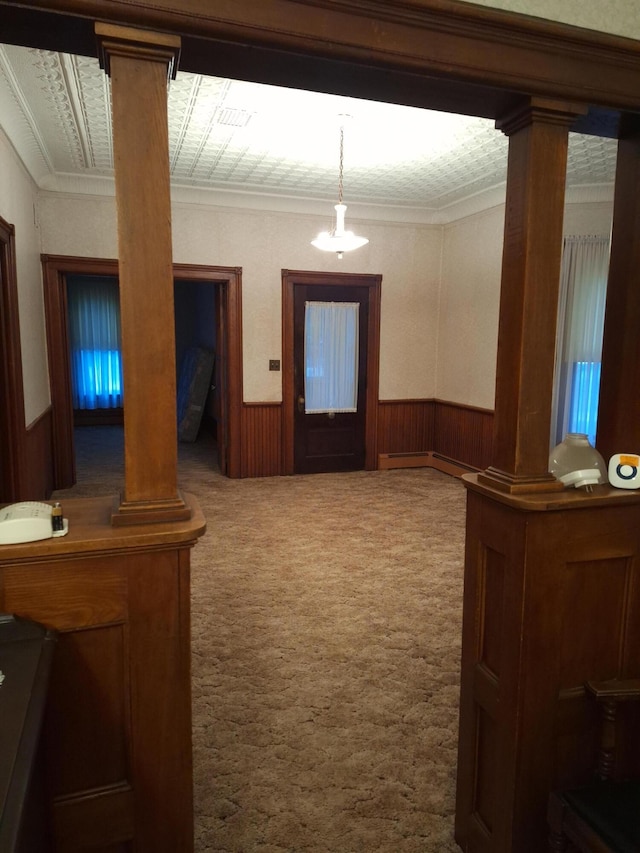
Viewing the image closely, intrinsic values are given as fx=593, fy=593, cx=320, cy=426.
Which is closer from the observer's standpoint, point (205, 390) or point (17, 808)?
point (17, 808)

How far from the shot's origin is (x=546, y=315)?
164 centimetres

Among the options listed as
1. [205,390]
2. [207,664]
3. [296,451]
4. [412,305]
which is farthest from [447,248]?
[207,664]

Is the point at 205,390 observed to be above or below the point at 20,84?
below

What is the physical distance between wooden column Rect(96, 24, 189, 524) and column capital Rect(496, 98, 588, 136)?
90 centimetres

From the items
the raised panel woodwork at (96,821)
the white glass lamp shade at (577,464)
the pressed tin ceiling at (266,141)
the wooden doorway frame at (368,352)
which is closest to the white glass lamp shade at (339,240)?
the pressed tin ceiling at (266,141)

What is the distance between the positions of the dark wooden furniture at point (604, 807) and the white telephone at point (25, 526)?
1362 mm

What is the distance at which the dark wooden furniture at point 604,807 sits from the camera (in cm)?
129

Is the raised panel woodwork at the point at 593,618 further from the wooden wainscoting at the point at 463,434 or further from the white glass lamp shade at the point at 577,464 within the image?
the wooden wainscoting at the point at 463,434

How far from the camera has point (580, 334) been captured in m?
5.07

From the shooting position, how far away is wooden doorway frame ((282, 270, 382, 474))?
6254mm

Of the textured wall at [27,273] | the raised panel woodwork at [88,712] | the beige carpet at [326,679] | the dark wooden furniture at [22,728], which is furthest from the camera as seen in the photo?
the textured wall at [27,273]

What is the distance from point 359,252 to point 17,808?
6158mm

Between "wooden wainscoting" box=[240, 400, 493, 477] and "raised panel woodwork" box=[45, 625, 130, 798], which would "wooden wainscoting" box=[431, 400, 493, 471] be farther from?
"raised panel woodwork" box=[45, 625, 130, 798]

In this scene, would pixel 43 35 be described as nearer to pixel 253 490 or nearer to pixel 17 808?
pixel 17 808
